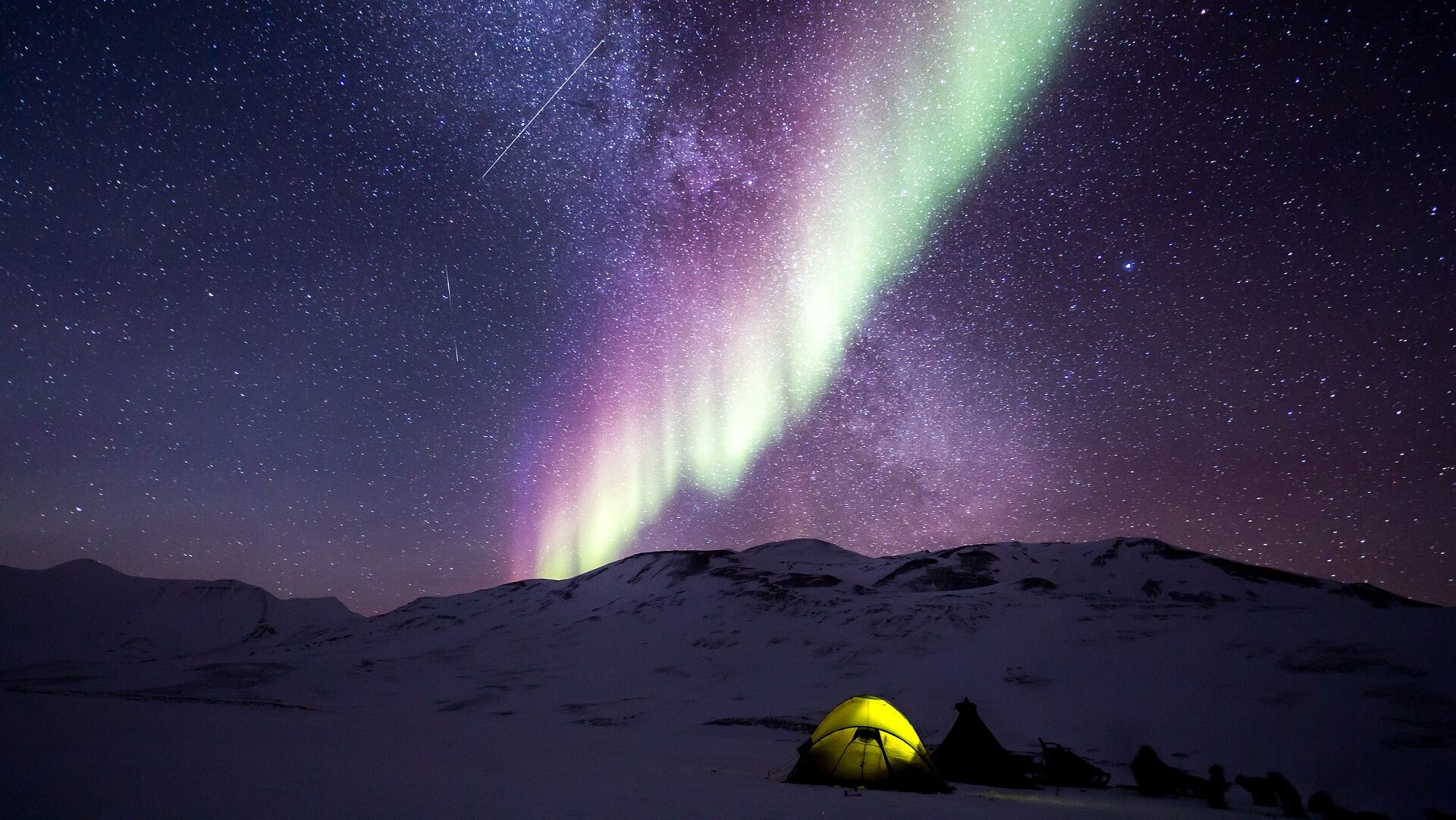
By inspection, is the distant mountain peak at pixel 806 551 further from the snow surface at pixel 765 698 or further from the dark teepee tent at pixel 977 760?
the dark teepee tent at pixel 977 760

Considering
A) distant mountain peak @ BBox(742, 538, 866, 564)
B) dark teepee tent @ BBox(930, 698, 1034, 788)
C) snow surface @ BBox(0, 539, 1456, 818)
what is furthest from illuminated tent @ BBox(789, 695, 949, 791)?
distant mountain peak @ BBox(742, 538, 866, 564)

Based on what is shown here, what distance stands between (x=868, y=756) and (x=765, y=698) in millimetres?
34663

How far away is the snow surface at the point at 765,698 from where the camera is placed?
11578 millimetres

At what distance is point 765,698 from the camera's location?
4806cm

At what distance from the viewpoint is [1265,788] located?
18.1 m

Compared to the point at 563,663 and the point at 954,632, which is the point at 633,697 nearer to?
the point at 563,663

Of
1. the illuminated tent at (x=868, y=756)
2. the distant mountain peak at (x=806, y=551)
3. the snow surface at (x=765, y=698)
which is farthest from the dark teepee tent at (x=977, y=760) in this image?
the distant mountain peak at (x=806, y=551)

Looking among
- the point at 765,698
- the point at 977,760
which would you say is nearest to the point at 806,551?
the point at 765,698

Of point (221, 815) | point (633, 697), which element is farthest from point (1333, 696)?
point (221, 815)

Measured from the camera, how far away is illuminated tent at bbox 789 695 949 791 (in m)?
15.5

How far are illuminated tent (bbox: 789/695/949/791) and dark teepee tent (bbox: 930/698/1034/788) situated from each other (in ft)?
12.3

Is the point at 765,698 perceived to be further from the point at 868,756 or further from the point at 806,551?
the point at 806,551

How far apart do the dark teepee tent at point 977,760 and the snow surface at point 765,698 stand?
1.01m

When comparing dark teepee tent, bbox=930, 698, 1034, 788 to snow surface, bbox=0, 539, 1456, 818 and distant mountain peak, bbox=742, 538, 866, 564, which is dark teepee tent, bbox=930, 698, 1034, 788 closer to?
snow surface, bbox=0, 539, 1456, 818
